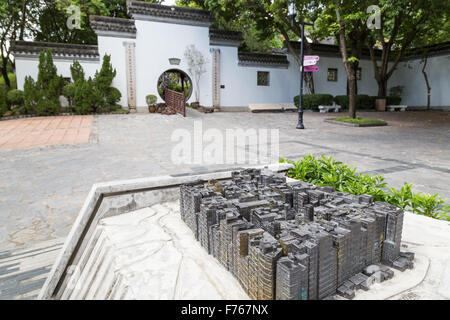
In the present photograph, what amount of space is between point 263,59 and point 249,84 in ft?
6.69

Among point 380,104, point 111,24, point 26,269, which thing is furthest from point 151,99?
point 380,104

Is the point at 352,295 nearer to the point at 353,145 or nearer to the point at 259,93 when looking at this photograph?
the point at 353,145

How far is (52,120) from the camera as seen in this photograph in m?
14.0

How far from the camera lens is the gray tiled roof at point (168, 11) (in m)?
17.3

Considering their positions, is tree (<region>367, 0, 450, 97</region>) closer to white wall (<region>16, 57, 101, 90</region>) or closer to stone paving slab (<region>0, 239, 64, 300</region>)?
stone paving slab (<region>0, 239, 64, 300</region>)

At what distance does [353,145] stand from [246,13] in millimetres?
11383

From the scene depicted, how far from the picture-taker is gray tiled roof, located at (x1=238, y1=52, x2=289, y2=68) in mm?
20531

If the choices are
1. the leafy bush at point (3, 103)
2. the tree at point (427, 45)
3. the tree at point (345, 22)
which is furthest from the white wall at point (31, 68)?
the tree at point (427, 45)

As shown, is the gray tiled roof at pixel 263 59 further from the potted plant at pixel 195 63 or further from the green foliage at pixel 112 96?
the green foliage at pixel 112 96

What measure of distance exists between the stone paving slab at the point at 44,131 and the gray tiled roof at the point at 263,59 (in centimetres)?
1071

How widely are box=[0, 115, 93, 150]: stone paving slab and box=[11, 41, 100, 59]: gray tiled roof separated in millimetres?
3996

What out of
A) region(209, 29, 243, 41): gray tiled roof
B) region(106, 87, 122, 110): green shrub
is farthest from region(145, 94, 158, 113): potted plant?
region(209, 29, 243, 41): gray tiled roof

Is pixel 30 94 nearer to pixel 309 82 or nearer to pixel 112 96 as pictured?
pixel 112 96
